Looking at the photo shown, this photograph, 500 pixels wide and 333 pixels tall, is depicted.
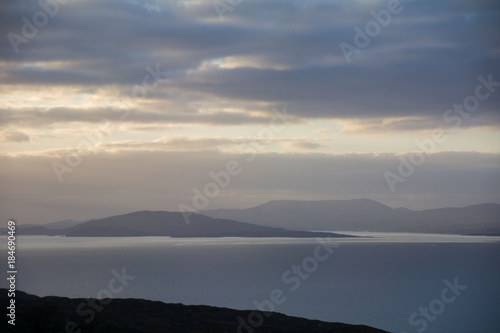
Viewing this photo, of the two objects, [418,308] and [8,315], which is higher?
[418,308]

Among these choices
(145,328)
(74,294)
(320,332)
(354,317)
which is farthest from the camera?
(74,294)

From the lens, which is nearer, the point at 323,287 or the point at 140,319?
the point at 140,319

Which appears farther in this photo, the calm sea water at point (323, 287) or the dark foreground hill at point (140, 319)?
the calm sea water at point (323, 287)

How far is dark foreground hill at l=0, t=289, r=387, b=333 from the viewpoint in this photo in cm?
3117

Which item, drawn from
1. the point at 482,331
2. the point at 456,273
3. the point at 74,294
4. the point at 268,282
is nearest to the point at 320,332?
the point at 482,331

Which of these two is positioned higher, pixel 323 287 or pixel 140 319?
pixel 323 287

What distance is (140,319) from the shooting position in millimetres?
37812

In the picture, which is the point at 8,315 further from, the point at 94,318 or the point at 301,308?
the point at 301,308

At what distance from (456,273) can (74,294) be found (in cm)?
7974

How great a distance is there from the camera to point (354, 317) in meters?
64.8

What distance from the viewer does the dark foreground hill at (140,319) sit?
1227 inches

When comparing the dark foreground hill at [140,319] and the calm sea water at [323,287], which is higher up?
the calm sea water at [323,287]

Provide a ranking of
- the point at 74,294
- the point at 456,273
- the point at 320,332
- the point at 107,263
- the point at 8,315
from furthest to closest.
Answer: the point at 107,263, the point at 456,273, the point at 74,294, the point at 320,332, the point at 8,315

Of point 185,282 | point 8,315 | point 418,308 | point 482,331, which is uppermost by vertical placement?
point 185,282
